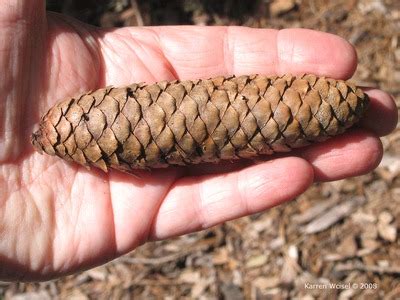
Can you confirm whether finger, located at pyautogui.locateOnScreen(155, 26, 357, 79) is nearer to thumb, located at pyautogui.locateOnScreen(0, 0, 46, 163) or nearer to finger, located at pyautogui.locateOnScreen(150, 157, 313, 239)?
finger, located at pyautogui.locateOnScreen(150, 157, 313, 239)

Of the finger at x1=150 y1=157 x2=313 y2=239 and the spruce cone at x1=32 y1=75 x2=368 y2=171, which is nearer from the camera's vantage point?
the spruce cone at x1=32 y1=75 x2=368 y2=171

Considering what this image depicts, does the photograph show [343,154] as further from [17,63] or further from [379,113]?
[17,63]

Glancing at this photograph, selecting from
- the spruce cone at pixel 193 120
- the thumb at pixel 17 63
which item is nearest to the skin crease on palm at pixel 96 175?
the thumb at pixel 17 63

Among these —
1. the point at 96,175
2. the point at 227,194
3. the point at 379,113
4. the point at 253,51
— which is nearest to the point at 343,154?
the point at 379,113

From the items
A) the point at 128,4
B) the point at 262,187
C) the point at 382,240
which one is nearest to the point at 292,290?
the point at 382,240

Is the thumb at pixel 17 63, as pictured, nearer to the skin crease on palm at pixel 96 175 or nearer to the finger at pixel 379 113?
the skin crease on palm at pixel 96 175

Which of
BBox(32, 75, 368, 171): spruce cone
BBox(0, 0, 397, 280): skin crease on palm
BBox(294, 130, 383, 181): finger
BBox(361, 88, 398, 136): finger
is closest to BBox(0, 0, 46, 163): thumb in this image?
BBox(0, 0, 397, 280): skin crease on palm

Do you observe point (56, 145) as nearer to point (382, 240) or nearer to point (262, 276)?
point (262, 276)
